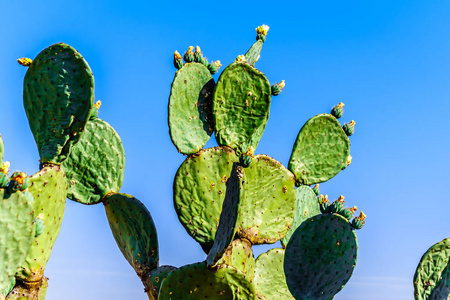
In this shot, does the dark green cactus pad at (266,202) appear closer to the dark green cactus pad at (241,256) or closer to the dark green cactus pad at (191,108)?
the dark green cactus pad at (241,256)

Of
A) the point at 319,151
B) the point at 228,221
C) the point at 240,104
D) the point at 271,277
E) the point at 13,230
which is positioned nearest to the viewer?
the point at 13,230

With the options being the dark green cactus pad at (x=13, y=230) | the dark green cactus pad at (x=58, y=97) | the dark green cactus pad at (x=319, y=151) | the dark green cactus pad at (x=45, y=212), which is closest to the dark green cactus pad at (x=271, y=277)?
the dark green cactus pad at (x=319, y=151)

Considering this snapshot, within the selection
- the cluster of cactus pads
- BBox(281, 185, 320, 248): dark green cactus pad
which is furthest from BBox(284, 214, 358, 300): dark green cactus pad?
BBox(281, 185, 320, 248): dark green cactus pad

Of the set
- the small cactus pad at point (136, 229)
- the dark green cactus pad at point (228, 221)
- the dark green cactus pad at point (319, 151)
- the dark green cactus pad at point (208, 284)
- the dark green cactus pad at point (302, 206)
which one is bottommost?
the dark green cactus pad at point (208, 284)

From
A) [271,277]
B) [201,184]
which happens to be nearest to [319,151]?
[271,277]

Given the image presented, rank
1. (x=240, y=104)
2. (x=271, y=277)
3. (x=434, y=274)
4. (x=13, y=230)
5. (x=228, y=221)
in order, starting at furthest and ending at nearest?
(x=271, y=277), (x=434, y=274), (x=240, y=104), (x=228, y=221), (x=13, y=230)

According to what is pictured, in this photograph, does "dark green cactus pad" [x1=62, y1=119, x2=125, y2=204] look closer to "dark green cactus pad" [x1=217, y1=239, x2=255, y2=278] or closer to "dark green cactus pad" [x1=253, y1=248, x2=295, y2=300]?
"dark green cactus pad" [x1=217, y1=239, x2=255, y2=278]

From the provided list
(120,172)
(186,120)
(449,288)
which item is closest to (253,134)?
(186,120)

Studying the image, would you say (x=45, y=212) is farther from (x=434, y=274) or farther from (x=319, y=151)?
(x=434, y=274)
